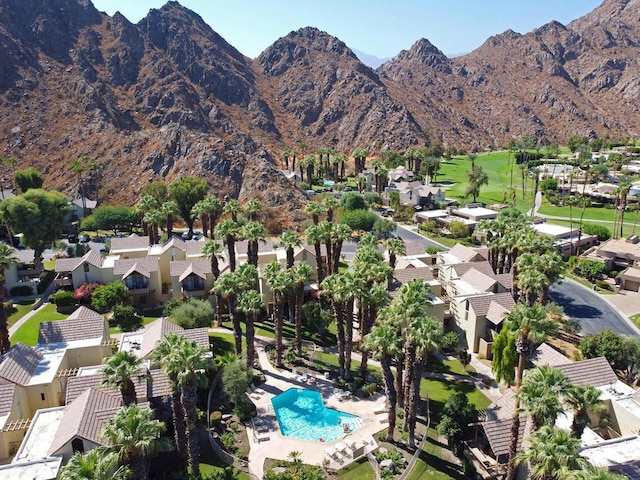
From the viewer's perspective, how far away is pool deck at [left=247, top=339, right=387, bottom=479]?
113 ft

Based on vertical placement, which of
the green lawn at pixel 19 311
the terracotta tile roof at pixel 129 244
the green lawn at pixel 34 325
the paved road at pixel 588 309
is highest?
the terracotta tile roof at pixel 129 244

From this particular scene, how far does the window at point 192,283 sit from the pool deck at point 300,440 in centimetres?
1746

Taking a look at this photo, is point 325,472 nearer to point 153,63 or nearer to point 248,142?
point 248,142

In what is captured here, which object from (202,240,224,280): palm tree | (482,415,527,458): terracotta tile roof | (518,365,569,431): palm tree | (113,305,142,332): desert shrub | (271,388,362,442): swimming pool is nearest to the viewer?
(518,365,569,431): palm tree

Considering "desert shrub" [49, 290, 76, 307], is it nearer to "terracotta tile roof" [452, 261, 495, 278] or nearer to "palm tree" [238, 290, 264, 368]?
"palm tree" [238, 290, 264, 368]

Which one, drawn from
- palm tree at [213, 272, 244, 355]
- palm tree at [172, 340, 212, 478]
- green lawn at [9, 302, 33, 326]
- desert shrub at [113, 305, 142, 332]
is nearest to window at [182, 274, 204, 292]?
desert shrub at [113, 305, 142, 332]

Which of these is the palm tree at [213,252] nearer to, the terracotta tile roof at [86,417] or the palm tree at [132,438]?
the terracotta tile roof at [86,417]

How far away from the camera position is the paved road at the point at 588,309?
54812mm

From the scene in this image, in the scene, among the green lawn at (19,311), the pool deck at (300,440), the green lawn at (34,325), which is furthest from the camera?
the green lawn at (19,311)

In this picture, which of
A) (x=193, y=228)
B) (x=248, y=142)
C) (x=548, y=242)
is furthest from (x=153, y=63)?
(x=548, y=242)

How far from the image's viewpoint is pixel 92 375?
120 feet

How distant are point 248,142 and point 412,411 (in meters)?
135

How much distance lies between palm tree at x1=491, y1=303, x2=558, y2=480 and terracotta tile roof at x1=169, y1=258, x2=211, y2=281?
3562cm

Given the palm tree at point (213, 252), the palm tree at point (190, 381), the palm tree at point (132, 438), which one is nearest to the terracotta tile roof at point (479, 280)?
the palm tree at point (213, 252)
